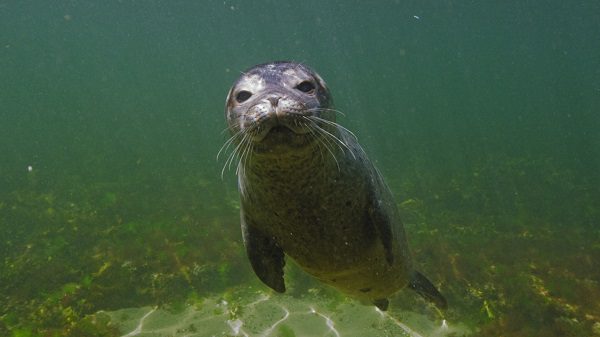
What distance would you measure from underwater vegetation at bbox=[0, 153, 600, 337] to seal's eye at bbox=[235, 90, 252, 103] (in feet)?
9.83

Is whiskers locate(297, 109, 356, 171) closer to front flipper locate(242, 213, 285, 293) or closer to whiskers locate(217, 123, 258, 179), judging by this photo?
whiskers locate(217, 123, 258, 179)

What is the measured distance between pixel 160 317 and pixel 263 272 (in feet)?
8.12

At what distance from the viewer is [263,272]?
120 inches

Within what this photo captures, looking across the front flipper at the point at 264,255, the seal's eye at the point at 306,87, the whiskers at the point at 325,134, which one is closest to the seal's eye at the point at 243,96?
the seal's eye at the point at 306,87

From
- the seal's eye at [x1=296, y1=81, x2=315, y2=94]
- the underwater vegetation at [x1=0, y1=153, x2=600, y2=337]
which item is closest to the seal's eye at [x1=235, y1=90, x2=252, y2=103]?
the seal's eye at [x1=296, y1=81, x2=315, y2=94]

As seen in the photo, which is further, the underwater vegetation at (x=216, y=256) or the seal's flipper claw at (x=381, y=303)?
the underwater vegetation at (x=216, y=256)

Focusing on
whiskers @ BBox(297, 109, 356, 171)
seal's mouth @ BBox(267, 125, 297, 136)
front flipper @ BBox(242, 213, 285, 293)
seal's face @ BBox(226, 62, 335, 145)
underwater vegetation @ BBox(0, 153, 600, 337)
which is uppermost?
seal's face @ BBox(226, 62, 335, 145)

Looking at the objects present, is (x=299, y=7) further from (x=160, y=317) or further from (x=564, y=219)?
(x=160, y=317)

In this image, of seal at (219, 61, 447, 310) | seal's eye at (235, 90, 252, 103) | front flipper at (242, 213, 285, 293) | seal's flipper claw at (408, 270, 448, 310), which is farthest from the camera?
seal's flipper claw at (408, 270, 448, 310)

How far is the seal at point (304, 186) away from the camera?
2100 millimetres

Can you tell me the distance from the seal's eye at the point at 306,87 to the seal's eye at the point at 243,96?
26 centimetres

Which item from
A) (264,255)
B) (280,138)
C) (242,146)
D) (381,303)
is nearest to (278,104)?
(280,138)

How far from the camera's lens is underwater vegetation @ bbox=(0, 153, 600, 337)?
16.2 ft

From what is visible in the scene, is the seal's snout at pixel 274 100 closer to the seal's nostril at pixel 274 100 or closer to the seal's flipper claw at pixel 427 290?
the seal's nostril at pixel 274 100
